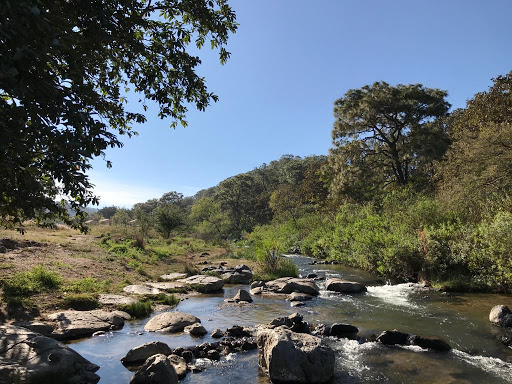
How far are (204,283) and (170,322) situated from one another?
6.52m

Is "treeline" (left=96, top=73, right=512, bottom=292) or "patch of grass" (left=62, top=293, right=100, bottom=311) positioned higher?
"treeline" (left=96, top=73, right=512, bottom=292)

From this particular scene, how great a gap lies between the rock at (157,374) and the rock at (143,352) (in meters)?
1.20

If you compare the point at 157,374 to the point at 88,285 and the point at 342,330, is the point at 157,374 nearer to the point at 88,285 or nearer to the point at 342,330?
the point at 342,330

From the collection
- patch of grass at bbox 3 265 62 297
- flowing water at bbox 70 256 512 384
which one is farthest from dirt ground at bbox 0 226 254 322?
flowing water at bbox 70 256 512 384

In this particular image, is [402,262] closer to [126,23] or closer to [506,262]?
[506,262]

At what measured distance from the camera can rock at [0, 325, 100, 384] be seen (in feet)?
17.5

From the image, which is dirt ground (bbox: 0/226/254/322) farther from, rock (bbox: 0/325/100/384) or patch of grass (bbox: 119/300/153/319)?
rock (bbox: 0/325/100/384)

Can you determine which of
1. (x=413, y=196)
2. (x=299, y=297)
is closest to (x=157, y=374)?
(x=299, y=297)

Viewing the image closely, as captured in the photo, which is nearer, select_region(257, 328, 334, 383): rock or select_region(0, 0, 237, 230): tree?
select_region(0, 0, 237, 230): tree

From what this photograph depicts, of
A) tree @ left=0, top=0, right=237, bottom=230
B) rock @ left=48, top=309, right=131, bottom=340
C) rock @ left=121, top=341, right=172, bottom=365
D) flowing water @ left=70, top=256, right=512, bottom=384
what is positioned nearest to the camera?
tree @ left=0, top=0, right=237, bottom=230

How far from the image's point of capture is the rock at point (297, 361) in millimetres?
6410

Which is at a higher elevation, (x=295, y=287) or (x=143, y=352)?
(x=295, y=287)

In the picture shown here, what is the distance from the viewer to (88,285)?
12.9 m

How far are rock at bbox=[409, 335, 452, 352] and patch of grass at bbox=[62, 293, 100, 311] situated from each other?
31.4ft
